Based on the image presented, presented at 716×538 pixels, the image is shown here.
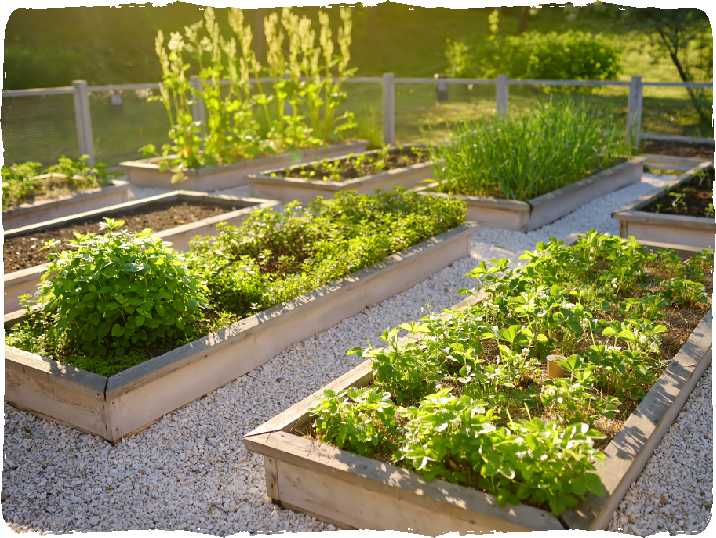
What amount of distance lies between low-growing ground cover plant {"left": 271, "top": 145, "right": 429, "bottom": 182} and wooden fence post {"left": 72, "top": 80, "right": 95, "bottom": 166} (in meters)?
3.06

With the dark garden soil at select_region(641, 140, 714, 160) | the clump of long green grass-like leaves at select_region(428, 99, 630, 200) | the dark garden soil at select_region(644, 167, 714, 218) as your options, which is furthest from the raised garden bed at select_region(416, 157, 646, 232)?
the dark garden soil at select_region(641, 140, 714, 160)

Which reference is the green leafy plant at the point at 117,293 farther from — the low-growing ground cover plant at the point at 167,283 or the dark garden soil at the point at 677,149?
the dark garden soil at the point at 677,149

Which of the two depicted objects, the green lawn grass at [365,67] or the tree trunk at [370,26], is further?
the tree trunk at [370,26]

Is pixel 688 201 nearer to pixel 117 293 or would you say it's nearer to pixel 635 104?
pixel 635 104

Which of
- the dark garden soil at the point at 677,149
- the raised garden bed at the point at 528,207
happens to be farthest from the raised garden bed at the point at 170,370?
the dark garden soil at the point at 677,149

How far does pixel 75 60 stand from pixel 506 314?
562 inches

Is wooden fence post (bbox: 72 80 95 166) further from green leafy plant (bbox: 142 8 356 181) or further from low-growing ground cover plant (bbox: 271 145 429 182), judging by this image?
low-growing ground cover plant (bbox: 271 145 429 182)

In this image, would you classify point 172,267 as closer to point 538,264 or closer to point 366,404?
point 366,404

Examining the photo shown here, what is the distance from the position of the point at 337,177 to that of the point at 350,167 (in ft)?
Result: 2.55

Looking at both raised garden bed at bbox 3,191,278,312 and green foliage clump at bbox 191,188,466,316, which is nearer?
green foliage clump at bbox 191,188,466,316

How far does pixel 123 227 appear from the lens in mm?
6117

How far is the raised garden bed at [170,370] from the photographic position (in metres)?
3.30

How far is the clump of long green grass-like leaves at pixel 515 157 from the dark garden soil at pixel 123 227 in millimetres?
2537

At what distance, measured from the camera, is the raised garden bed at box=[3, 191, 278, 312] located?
4941 mm
